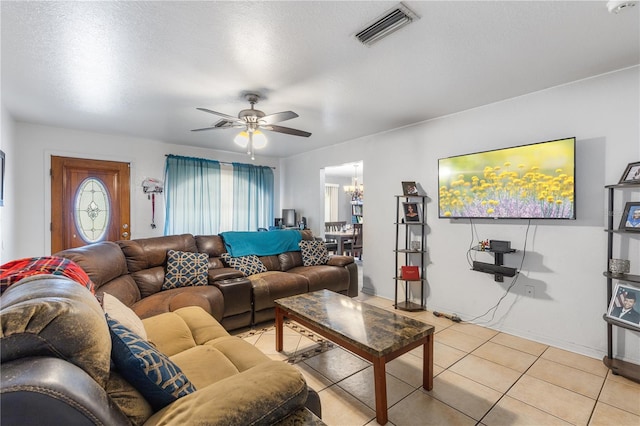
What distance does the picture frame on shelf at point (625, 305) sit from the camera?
218 centimetres

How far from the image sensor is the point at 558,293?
2736 millimetres

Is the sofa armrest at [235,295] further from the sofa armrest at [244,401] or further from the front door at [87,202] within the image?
the front door at [87,202]

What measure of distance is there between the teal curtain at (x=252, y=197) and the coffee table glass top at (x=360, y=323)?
3385mm

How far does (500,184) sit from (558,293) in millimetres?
1155

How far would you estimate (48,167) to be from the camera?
3.93 metres

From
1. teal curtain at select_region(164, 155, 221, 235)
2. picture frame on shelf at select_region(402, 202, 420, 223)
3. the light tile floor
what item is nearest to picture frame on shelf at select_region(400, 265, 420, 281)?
picture frame on shelf at select_region(402, 202, 420, 223)

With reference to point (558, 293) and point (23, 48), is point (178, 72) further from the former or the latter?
point (558, 293)

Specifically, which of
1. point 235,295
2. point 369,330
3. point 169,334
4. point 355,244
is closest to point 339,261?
point 235,295

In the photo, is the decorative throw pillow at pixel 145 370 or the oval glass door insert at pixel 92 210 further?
the oval glass door insert at pixel 92 210

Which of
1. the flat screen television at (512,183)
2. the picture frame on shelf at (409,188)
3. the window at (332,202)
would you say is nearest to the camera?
the flat screen television at (512,183)

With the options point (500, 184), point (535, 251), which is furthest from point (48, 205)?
point (535, 251)

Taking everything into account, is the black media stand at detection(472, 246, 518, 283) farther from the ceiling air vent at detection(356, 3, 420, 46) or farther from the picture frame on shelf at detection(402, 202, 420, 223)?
the ceiling air vent at detection(356, 3, 420, 46)

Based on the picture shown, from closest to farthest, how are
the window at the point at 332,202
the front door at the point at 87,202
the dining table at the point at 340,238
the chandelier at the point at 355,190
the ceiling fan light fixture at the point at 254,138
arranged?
1. the ceiling fan light fixture at the point at 254,138
2. the front door at the point at 87,202
3. the dining table at the point at 340,238
4. the chandelier at the point at 355,190
5. the window at the point at 332,202

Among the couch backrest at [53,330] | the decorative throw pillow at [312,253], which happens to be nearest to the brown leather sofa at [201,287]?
the decorative throw pillow at [312,253]
